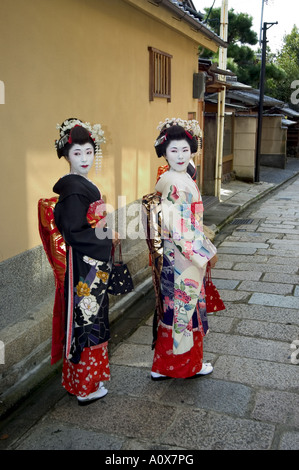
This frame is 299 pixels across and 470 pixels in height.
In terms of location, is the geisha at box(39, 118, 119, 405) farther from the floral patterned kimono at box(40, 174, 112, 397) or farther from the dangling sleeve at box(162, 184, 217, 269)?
the dangling sleeve at box(162, 184, 217, 269)

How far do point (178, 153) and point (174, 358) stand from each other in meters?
1.83

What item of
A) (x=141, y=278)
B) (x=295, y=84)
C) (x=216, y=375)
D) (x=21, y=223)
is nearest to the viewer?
(x=216, y=375)

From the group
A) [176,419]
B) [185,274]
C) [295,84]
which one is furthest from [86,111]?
[295,84]

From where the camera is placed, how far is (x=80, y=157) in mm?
3713

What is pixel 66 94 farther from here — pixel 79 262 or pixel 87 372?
pixel 87 372

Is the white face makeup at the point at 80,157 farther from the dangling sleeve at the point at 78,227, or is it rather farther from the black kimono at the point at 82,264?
the dangling sleeve at the point at 78,227

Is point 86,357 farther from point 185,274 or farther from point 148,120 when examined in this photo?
point 148,120

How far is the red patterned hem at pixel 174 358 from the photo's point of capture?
4.16 m

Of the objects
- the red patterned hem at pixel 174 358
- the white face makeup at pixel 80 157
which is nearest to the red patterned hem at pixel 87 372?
the red patterned hem at pixel 174 358

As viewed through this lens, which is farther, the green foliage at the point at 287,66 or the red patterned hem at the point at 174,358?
the green foliage at the point at 287,66

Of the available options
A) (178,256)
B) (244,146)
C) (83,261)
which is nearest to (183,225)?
(178,256)

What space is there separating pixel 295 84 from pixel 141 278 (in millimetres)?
24976

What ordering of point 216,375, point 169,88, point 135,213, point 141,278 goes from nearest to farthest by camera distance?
point 216,375, point 141,278, point 135,213, point 169,88

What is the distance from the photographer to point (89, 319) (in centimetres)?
381
